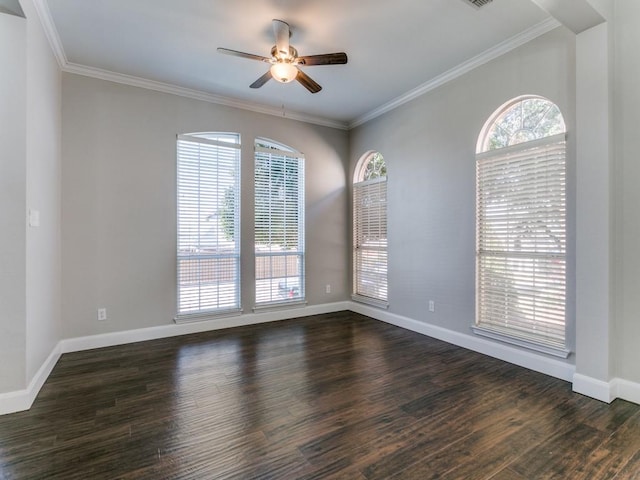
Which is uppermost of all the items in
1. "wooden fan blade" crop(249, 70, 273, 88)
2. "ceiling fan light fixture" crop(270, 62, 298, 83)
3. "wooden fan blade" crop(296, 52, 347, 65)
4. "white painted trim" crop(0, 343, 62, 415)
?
"wooden fan blade" crop(249, 70, 273, 88)

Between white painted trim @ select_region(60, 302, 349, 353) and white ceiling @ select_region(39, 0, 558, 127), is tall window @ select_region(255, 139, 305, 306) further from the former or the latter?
white ceiling @ select_region(39, 0, 558, 127)

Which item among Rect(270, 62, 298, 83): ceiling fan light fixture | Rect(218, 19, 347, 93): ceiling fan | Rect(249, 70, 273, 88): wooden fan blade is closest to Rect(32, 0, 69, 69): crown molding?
Rect(218, 19, 347, 93): ceiling fan

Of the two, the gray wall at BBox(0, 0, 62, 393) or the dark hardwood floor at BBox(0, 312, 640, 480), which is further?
the gray wall at BBox(0, 0, 62, 393)

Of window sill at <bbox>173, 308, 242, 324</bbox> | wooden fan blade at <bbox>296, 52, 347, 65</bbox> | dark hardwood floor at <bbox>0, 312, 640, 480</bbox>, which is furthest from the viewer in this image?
window sill at <bbox>173, 308, 242, 324</bbox>

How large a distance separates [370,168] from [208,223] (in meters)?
2.61

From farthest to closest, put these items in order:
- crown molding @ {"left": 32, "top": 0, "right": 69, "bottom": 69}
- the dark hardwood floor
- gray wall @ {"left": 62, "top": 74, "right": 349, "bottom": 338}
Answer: gray wall @ {"left": 62, "top": 74, "right": 349, "bottom": 338} < crown molding @ {"left": 32, "top": 0, "right": 69, "bottom": 69} < the dark hardwood floor

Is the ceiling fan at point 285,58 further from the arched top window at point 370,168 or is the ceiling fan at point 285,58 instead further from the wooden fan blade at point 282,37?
the arched top window at point 370,168

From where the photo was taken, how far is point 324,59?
2719 millimetres

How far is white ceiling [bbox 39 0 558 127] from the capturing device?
2.61 meters

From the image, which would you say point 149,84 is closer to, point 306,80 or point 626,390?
point 306,80

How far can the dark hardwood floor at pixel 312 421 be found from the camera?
1.75 meters

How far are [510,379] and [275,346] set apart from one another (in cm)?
234

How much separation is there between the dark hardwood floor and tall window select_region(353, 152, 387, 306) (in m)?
1.66

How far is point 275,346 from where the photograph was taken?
3.66 m
